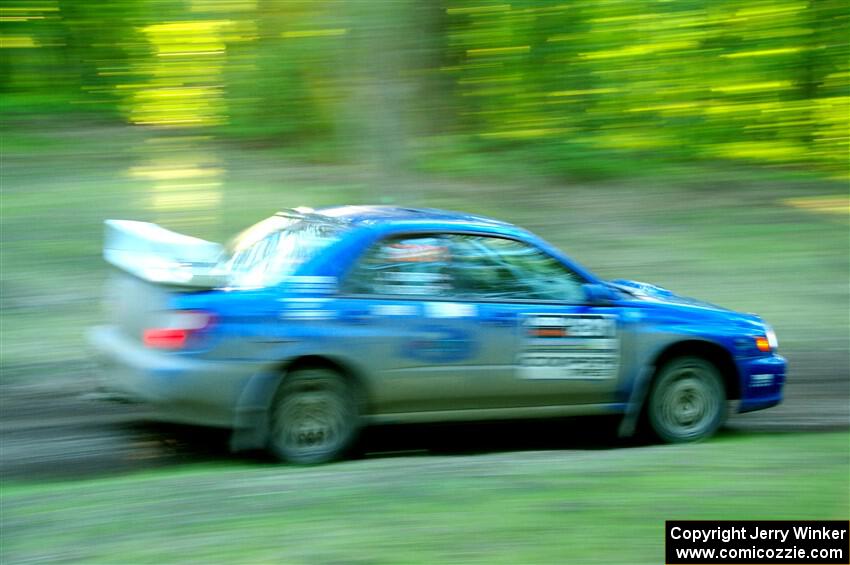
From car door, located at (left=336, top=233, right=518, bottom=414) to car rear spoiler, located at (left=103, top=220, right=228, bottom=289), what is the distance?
870 mm

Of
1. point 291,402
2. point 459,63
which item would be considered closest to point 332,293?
point 291,402

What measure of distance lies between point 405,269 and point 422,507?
1871 millimetres

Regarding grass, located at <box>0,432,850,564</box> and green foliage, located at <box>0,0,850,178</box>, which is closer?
grass, located at <box>0,432,850,564</box>

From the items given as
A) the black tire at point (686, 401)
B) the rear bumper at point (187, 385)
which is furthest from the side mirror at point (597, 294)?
the rear bumper at point (187, 385)

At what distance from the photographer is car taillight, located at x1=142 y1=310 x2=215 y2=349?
608 cm

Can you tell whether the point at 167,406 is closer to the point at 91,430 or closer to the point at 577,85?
the point at 91,430

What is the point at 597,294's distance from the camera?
6.80m

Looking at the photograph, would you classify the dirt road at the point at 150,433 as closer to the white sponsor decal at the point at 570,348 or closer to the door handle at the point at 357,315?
the white sponsor decal at the point at 570,348

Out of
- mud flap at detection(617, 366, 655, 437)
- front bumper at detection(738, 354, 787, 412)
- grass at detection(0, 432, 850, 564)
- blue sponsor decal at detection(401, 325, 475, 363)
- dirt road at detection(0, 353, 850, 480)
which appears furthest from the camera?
front bumper at detection(738, 354, 787, 412)

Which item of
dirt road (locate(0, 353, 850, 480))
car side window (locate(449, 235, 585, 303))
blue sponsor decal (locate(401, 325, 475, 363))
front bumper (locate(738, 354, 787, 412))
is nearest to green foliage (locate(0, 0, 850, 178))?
dirt road (locate(0, 353, 850, 480))

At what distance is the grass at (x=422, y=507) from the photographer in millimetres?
4562

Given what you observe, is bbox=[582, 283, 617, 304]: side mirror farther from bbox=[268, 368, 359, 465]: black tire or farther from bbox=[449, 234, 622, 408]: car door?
bbox=[268, 368, 359, 465]: black tire

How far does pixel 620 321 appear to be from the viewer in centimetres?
680

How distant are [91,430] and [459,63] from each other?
10001mm
